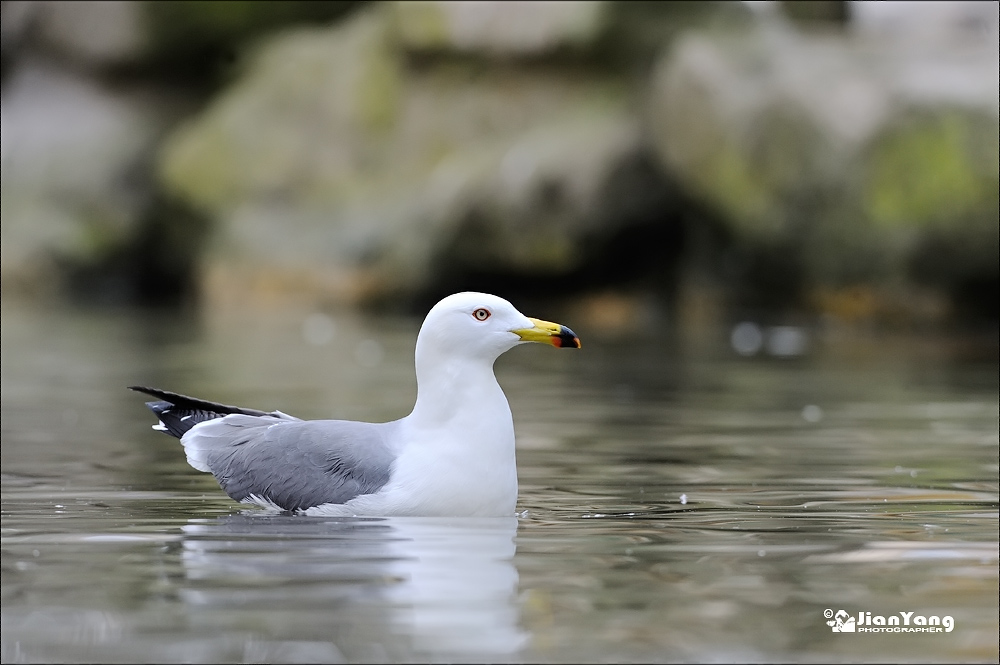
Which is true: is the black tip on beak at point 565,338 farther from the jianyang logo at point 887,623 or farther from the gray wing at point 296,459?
the jianyang logo at point 887,623

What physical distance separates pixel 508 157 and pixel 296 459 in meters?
13.3

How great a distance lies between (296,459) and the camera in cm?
488

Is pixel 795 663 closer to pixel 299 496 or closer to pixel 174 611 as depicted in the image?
pixel 174 611

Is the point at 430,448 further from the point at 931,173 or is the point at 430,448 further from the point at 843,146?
the point at 843,146

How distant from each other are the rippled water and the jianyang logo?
36mm

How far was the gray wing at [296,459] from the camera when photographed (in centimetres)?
471

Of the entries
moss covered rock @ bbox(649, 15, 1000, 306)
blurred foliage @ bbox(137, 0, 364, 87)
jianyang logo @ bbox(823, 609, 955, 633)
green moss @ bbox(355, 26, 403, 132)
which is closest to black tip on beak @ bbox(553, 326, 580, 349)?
jianyang logo @ bbox(823, 609, 955, 633)

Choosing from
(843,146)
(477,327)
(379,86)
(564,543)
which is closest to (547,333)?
(477,327)

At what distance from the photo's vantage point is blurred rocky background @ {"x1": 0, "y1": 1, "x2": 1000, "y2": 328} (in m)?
14.3

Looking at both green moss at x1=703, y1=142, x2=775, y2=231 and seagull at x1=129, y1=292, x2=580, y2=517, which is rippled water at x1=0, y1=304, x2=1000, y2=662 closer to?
seagull at x1=129, y1=292, x2=580, y2=517

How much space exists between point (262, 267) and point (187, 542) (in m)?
16.6

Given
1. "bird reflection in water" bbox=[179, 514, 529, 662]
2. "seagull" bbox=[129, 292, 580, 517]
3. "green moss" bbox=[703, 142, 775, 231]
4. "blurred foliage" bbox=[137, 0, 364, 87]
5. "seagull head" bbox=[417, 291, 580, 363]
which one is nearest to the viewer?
"bird reflection in water" bbox=[179, 514, 529, 662]

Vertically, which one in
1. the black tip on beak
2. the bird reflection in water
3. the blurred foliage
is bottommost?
the bird reflection in water

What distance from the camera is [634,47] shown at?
19344 millimetres
